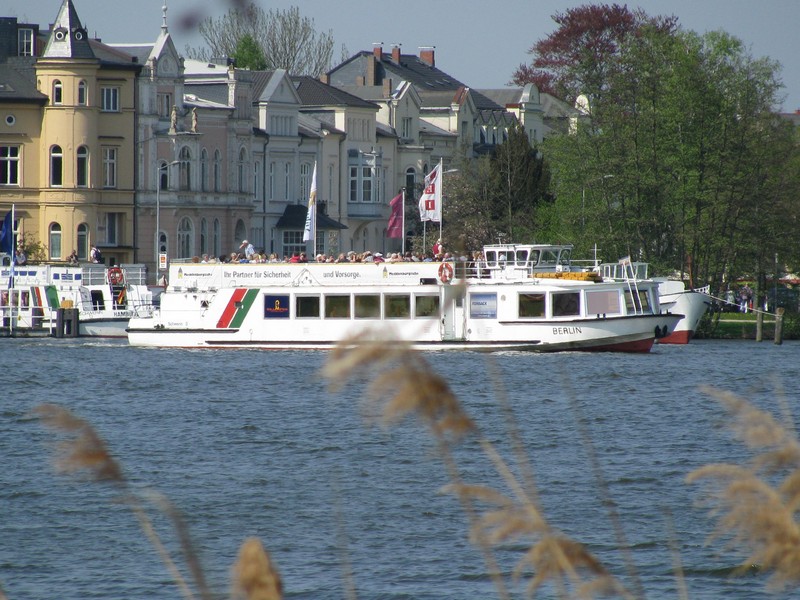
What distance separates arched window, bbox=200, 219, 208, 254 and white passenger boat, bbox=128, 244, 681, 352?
74.5ft

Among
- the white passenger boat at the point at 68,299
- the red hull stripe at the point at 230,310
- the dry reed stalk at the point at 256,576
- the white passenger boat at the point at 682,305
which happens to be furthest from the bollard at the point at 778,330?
the dry reed stalk at the point at 256,576

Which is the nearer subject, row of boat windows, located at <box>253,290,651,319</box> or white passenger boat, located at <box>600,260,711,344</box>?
row of boat windows, located at <box>253,290,651,319</box>

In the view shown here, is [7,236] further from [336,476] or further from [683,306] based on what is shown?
[336,476]

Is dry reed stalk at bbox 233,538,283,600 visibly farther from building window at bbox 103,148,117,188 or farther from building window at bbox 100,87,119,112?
building window at bbox 100,87,119,112

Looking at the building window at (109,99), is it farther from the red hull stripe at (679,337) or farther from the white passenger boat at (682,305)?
the red hull stripe at (679,337)

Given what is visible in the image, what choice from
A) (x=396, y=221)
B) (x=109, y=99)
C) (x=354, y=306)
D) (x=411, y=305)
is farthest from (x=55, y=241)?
(x=411, y=305)

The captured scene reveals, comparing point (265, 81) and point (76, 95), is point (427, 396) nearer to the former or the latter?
point (76, 95)

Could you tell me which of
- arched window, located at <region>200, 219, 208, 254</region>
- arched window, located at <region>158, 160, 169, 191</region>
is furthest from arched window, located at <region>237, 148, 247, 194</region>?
arched window, located at <region>158, 160, 169, 191</region>

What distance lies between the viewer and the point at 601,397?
3269 centimetres

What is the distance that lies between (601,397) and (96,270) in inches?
1114

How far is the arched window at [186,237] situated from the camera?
69875 millimetres

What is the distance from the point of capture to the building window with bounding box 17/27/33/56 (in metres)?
67.1

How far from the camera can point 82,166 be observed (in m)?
65.8

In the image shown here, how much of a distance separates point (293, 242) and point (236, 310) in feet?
110
